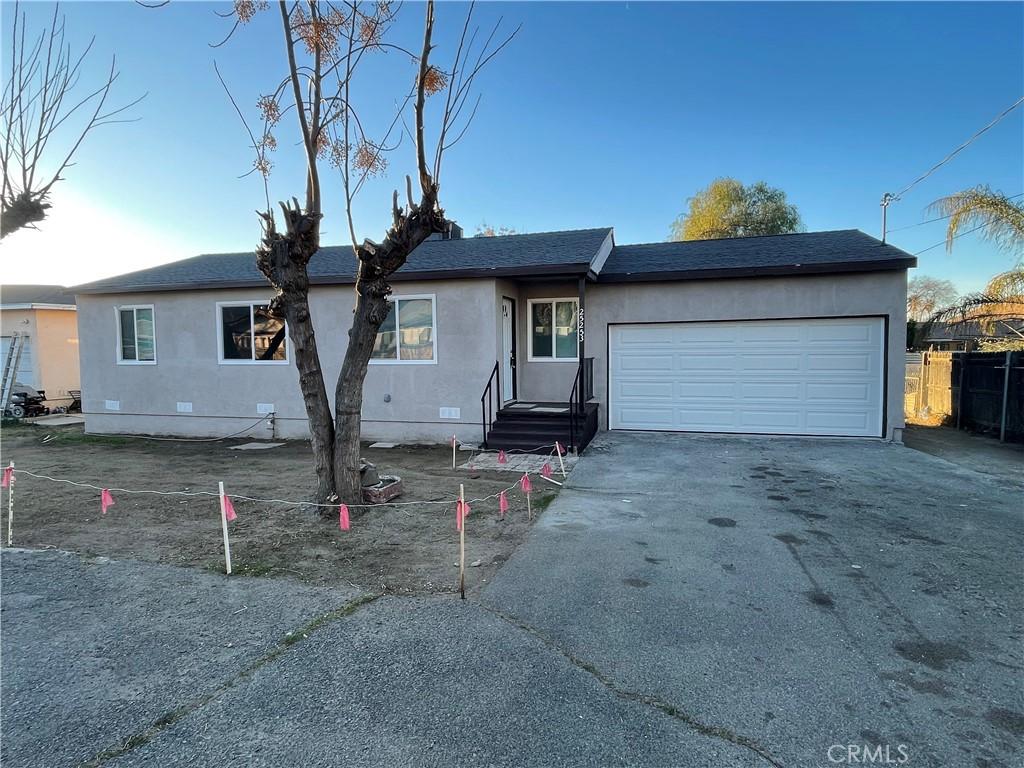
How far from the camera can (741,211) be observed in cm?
2789

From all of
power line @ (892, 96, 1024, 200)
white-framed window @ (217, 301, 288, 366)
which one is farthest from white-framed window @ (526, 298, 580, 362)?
power line @ (892, 96, 1024, 200)

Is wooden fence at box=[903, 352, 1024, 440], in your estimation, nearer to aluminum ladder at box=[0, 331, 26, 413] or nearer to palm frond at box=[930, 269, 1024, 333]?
palm frond at box=[930, 269, 1024, 333]

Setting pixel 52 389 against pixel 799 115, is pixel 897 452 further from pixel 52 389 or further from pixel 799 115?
pixel 52 389

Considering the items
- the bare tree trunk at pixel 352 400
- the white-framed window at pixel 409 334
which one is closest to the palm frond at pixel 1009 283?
the white-framed window at pixel 409 334

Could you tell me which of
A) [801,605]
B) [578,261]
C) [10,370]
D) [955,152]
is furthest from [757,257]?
[10,370]

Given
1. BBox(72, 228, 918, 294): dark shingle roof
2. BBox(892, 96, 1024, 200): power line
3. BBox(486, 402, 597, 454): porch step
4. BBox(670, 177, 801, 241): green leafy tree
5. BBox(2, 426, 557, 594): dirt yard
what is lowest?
BBox(2, 426, 557, 594): dirt yard

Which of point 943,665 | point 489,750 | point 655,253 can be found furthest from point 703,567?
point 655,253

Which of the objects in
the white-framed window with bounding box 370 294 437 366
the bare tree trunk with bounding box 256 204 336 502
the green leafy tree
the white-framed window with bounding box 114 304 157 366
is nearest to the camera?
the bare tree trunk with bounding box 256 204 336 502

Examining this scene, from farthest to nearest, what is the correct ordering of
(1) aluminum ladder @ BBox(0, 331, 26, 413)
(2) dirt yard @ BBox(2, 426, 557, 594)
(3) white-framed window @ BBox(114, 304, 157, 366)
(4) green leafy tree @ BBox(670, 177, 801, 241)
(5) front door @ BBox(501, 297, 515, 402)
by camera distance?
(4) green leafy tree @ BBox(670, 177, 801, 241), (1) aluminum ladder @ BBox(0, 331, 26, 413), (3) white-framed window @ BBox(114, 304, 157, 366), (5) front door @ BBox(501, 297, 515, 402), (2) dirt yard @ BBox(2, 426, 557, 594)

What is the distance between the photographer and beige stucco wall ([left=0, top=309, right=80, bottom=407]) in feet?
51.5

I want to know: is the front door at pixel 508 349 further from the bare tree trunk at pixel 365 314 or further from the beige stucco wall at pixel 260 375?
the bare tree trunk at pixel 365 314

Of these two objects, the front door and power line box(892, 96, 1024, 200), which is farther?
the front door

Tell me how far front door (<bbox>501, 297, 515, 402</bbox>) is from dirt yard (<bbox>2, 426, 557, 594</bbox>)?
6.52 feet

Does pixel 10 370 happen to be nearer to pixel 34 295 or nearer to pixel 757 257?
pixel 34 295
